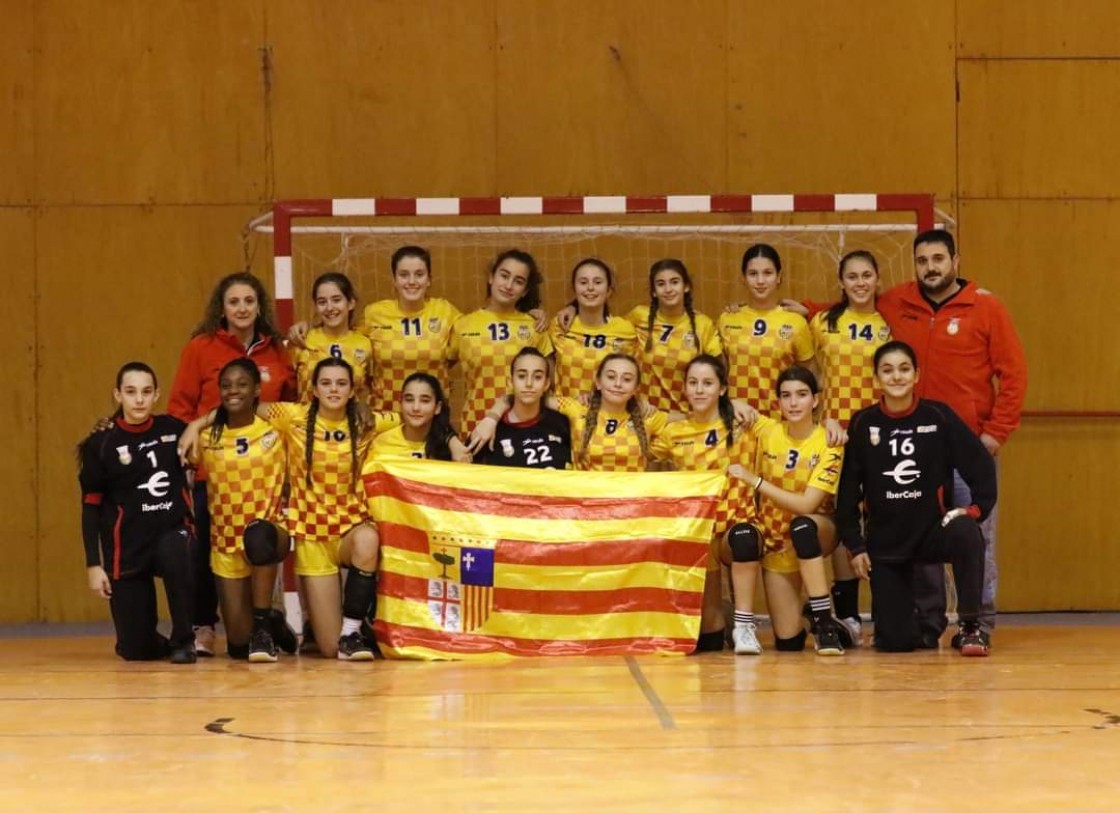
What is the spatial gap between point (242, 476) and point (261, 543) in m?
0.40

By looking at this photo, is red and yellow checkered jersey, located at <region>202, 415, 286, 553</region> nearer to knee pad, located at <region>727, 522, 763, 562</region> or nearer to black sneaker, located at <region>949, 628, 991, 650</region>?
knee pad, located at <region>727, 522, 763, 562</region>

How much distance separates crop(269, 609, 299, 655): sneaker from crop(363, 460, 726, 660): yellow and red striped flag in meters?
0.58

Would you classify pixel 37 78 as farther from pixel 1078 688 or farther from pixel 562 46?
pixel 1078 688

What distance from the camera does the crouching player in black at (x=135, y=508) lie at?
24.3 ft

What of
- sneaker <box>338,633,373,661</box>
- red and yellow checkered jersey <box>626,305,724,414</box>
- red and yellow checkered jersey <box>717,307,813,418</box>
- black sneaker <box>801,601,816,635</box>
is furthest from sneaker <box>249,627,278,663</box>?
red and yellow checkered jersey <box>717,307,813,418</box>

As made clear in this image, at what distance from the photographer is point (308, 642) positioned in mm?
7777

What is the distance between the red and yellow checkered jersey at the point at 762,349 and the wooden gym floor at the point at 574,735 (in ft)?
5.02

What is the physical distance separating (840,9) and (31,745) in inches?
284

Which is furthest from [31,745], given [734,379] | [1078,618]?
[1078,618]

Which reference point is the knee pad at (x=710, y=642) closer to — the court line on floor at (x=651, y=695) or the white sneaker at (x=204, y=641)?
the court line on floor at (x=651, y=695)

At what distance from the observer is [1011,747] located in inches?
180

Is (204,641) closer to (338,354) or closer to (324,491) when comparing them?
(324,491)

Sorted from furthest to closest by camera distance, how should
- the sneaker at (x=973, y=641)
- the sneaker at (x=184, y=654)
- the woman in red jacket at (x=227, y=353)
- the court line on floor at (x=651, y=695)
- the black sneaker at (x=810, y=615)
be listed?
1. the woman in red jacket at (x=227, y=353)
2. the black sneaker at (x=810, y=615)
3. the sneaker at (x=184, y=654)
4. the sneaker at (x=973, y=641)
5. the court line on floor at (x=651, y=695)

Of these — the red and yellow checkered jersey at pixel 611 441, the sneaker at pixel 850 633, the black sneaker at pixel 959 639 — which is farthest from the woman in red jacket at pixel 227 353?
the black sneaker at pixel 959 639
